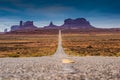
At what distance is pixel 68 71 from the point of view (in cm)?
2081

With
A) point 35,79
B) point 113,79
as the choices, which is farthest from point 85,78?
point 35,79

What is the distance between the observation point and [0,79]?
17312mm

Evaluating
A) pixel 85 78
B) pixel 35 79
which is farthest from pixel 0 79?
pixel 85 78

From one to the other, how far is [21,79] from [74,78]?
124 inches

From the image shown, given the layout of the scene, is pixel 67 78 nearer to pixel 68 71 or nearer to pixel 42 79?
pixel 42 79

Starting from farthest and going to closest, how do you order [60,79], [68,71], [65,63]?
[65,63] < [68,71] < [60,79]

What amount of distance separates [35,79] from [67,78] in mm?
1913

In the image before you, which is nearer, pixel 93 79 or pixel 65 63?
pixel 93 79

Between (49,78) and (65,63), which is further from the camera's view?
(65,63)

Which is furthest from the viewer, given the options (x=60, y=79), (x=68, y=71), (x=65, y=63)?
(x=65, y=63)

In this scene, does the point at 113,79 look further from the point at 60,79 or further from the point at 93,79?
the point at 60,79

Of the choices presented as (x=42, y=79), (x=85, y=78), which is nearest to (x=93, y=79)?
(x=85, y=78)

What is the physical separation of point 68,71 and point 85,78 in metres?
3.41

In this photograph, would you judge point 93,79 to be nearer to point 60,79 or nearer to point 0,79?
point 60,79
